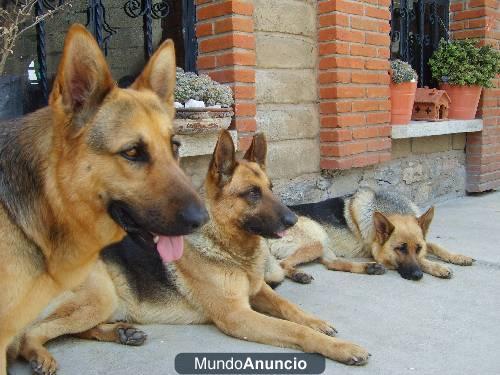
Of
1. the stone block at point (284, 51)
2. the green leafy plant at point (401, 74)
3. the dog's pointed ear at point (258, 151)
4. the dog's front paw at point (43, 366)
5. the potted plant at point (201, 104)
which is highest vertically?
the stone block at point (284, 51)

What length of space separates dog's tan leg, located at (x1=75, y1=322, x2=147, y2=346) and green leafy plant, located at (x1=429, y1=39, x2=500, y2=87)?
525 cm

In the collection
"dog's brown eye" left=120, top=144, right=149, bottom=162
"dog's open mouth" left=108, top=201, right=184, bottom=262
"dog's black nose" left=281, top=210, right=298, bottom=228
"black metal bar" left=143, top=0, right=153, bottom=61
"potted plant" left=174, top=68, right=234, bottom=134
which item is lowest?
"dog's black nose" left=281, top=210, right=298, bottom=228

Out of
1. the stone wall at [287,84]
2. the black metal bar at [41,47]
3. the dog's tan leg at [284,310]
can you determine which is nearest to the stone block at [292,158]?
the stone wall at [287,84]

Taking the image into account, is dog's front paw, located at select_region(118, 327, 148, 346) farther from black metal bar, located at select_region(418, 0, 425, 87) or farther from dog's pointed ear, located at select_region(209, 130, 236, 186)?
black metal bar, located at select_region(418, 0, 425, 87)

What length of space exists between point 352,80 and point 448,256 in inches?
77.1

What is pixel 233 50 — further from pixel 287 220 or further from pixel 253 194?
pixel 287 220

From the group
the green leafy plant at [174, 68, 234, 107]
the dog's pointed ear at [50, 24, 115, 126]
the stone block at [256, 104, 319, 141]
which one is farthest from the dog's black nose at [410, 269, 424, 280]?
the dog's pointed ear at [50, 24, 115, 126]

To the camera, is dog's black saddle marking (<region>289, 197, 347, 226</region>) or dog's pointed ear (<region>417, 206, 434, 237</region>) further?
dog's black saddle marking (<region>289, 197, 347, 226</region>)

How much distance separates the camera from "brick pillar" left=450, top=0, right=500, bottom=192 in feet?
23.0

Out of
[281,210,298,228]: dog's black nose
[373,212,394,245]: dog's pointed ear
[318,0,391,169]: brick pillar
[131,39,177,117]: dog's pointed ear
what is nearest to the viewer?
[131,39,177,117]: dog's pointed ear

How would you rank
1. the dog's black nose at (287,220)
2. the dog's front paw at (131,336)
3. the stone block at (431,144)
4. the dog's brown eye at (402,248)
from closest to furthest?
the dog's front paw at (131,336) → the dog's black nose at (287,220) → the dog's brown eye at (402,248) → the stone block at (431,144)

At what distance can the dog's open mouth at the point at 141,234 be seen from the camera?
205 cm

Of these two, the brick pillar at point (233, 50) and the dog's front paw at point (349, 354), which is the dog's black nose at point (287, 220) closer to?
the dog's front paw at point (349, 354)

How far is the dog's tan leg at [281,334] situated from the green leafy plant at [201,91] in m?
1.83
